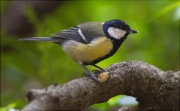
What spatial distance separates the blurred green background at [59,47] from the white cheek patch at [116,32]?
0.19 meters

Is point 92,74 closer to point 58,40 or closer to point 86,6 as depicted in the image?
point 58,40

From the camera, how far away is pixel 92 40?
1188 millimetres

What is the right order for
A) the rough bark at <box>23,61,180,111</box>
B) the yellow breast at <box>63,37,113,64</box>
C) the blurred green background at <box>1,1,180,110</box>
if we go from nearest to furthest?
the rough bark at <box>23,61,180,111</box>, the yellow breast at <box>63,37,113,64</box>, the blurred green background at <box>1,1,180,110</box>

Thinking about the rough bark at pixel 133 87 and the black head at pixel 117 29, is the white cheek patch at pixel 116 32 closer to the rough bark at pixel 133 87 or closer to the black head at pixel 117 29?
the black head at pixel 117 29

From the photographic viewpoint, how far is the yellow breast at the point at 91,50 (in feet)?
3.78

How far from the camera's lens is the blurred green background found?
1522 mm

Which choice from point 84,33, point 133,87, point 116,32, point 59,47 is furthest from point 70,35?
point 59,47

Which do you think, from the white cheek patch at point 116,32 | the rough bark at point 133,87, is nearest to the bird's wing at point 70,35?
the white cheek patch at point 116,32

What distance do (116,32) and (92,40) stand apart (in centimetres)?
10

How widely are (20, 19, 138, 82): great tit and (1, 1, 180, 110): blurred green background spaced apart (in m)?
0.19

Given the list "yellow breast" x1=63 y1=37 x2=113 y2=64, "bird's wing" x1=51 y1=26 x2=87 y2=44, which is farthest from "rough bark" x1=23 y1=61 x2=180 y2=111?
"bird's wing" x1=51 y1=26 x2=87 y2=44

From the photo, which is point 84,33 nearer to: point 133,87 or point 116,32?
point 116,32

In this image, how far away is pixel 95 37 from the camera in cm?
120

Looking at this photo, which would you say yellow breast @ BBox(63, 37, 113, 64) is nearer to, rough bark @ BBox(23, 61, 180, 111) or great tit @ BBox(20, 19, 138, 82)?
great tit @ BBox(20, 19, 138, 82)
